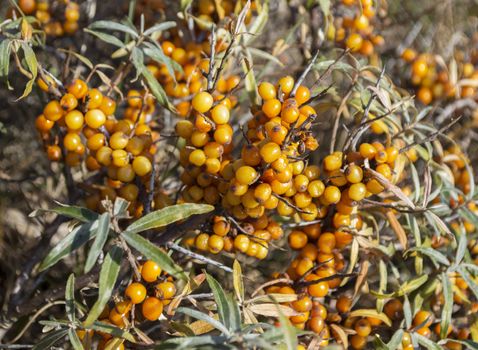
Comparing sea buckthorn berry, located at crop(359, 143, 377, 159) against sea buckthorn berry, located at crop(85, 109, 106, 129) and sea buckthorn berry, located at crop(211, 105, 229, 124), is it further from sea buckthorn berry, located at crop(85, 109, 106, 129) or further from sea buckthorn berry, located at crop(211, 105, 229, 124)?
sea buckthorn berry, located at crop(85, 109, 106, 129)

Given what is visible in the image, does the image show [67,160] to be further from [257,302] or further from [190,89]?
[257,302]

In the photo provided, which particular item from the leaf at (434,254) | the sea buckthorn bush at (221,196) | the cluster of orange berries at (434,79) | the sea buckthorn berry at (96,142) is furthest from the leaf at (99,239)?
the cluster of orange berries at (434,79)

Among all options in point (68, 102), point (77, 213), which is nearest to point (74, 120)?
point (68, 102)

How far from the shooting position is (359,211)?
1798mm

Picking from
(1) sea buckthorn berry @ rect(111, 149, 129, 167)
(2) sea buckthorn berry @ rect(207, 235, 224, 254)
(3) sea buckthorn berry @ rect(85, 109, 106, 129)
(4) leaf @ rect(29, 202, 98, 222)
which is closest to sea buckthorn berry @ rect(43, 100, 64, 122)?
(3) sea buckthorn berry @ rect(85, 109, 106, 129)

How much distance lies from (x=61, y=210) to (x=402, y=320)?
1.32 m

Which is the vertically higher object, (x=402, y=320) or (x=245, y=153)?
(x=245, y=153)

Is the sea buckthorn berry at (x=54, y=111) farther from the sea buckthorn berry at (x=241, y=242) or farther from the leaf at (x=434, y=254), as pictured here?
the leaf at (x=434, y=254)

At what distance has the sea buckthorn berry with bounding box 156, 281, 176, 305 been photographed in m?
1.51

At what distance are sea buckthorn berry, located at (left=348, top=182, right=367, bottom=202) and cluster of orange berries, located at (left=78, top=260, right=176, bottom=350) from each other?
2.04 feet

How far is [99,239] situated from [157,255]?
15 centimetres

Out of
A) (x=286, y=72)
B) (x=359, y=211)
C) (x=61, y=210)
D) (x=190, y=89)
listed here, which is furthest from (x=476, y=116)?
(x=61, y=210)

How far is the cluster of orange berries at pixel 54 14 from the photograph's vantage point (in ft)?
7.38

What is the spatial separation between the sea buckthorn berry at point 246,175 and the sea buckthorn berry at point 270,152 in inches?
2.7
